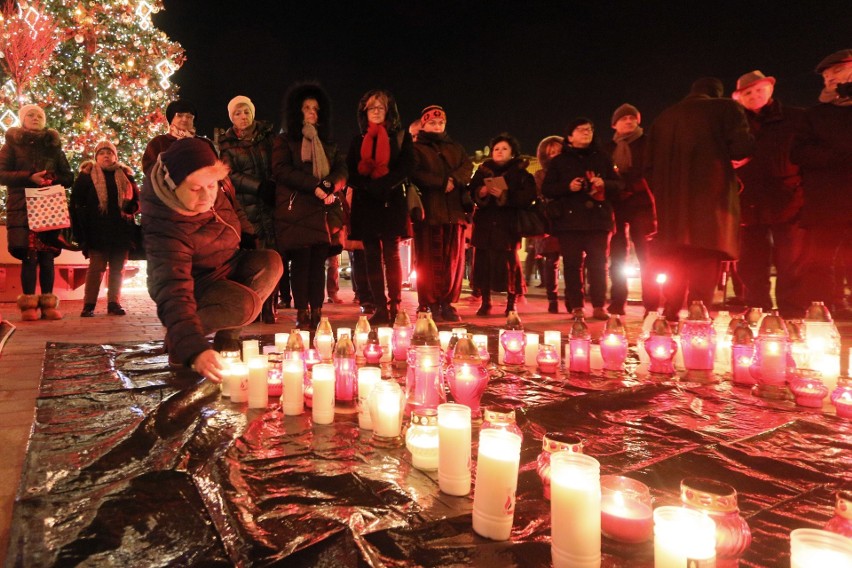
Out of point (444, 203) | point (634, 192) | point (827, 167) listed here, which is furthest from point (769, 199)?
point (444, 203)

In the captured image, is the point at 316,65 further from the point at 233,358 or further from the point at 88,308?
the point at 233,358

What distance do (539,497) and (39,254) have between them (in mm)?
5986

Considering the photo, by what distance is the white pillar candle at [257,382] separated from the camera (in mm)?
2168

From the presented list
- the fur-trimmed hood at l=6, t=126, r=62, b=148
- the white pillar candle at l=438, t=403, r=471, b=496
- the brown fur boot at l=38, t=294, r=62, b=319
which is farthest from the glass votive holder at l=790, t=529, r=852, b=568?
the fur-trimmed hood at l=6, t=126, r=62, b=148

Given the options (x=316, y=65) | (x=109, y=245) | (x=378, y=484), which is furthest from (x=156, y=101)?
(x=378, y=484)

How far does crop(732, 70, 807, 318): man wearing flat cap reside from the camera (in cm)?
459

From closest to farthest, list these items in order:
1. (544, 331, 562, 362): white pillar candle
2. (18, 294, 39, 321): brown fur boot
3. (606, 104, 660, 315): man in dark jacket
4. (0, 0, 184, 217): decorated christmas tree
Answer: (544, 331, 562, 362): white pillar candle < (18, 294, 39, 321): brown fur boot < (606, 104, 660, 315): man in dark jacket < (0, 0, 184, 217): decorated christmas tree

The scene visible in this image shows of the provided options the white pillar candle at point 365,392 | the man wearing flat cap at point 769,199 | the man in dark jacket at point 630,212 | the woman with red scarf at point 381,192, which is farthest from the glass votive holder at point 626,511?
the man in dark jacket at point 630,212

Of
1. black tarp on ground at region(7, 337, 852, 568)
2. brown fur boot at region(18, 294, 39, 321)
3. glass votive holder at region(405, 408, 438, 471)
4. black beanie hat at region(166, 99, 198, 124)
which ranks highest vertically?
black beanie hat at region(166, 99, 198, 124)

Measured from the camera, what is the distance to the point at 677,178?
390 centimetres

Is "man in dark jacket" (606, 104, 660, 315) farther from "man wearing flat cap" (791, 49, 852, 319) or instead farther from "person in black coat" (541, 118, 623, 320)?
"man wearing flat cap" (791, 49, 852, 319)

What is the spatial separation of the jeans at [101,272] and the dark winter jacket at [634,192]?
5.57 metres

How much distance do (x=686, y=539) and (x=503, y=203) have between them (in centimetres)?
472

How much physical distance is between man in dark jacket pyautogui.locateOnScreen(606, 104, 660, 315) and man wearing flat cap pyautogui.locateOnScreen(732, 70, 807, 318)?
0.85m
